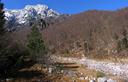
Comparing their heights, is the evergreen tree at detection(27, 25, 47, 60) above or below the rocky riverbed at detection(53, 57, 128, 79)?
above

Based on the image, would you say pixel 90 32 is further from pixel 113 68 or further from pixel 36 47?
pixel 113 68

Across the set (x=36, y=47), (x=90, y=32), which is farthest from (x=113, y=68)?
(x=90, y=32)

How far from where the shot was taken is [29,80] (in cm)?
2911

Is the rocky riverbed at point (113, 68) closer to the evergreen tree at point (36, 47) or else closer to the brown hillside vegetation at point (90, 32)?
the evergreen tree at point (36, 47)

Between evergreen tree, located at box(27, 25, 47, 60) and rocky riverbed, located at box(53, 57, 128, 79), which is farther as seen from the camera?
evergreen tree, located at box(27, 25, 47, 60)

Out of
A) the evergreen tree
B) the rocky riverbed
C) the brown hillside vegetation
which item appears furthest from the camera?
the brown hillside vegetation

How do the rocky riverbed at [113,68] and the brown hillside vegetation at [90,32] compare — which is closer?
the rocky riverbed at [113,68]

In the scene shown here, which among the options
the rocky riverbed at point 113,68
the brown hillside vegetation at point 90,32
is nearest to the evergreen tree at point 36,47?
the rocky riverbed at point 113,68

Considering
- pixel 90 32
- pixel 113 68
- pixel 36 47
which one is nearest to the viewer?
pixel 113 68

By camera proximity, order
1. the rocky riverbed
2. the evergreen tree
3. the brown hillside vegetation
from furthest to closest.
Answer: the brown hillside vegetation
the evergreen tree
the rocky riverbed

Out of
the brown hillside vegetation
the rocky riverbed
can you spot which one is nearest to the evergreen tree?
the rocky riverbed

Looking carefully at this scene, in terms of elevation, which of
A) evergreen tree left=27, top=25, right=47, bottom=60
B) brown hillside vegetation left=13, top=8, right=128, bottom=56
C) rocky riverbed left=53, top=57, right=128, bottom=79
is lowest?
rocky riverbed left=53, top=57, right=128, bottom=79

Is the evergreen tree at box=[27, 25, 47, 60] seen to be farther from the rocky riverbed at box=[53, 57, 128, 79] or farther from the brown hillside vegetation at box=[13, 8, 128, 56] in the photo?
the brown hillside vegetation at box=[13, 8, 128, 56]

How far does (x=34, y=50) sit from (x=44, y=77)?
1355 centimetres
